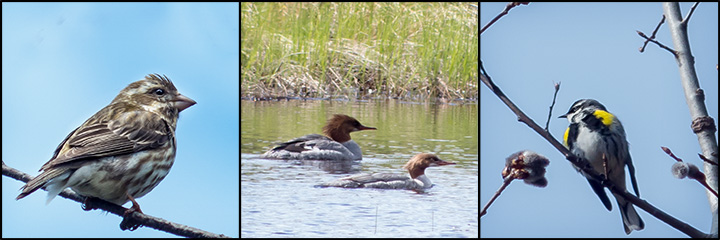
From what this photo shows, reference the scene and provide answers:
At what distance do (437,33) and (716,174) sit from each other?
127 cm

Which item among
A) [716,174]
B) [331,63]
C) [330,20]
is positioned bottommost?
[716,174]

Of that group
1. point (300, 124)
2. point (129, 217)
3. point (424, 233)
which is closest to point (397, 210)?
point (424, 233)

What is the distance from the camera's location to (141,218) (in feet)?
5.83

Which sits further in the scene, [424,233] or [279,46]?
[279,46]

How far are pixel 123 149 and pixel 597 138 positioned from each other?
1.42m

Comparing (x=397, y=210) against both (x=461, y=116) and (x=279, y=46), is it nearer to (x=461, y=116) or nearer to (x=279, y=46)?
(x=461, y=116)

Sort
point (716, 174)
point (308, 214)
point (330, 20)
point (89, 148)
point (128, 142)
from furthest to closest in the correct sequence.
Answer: point (330, 20), point (308, 214), point (128, 142), point (89, 148), point (716, 174)

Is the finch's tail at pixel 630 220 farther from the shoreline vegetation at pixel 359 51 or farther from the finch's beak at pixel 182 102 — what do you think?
the finch's beak at pixel 182 102

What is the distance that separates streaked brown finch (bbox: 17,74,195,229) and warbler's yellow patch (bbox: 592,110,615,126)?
1283 millimetres

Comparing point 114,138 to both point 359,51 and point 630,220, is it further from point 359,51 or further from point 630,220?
point 630,220

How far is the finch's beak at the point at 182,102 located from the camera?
7.11 feet

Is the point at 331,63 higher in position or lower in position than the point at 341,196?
higher

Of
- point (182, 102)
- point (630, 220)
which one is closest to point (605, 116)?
point (630, 220)

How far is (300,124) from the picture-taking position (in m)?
2.54
